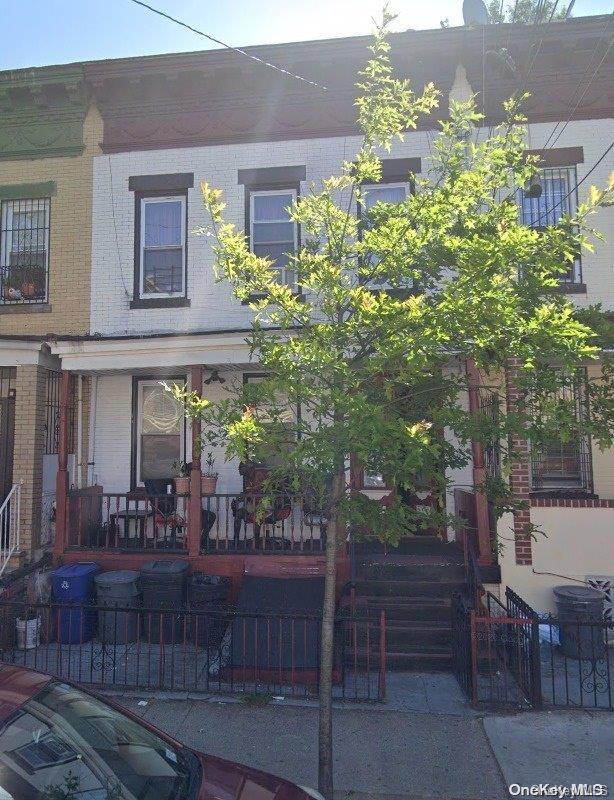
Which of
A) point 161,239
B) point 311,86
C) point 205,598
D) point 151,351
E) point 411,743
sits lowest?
point 411,743

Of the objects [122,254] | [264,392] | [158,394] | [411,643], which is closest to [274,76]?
[122,254]

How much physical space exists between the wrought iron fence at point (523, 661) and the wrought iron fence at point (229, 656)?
92cm

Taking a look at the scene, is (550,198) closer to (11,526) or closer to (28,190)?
(28,190)

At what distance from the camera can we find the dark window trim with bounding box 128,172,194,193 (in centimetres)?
973

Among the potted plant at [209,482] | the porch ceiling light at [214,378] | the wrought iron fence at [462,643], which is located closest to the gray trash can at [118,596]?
the potted plant at [209,482]

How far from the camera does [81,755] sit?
2.69m

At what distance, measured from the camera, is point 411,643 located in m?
7.18

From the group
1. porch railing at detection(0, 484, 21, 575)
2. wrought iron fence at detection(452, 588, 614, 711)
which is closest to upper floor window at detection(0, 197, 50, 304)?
porch railing at detection(0, 484, 21, 575)

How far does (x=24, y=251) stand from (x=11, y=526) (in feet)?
15.0

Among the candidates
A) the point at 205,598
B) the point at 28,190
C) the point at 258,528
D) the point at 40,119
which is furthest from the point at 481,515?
the point at 40,119

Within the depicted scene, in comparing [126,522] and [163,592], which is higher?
[126,522]

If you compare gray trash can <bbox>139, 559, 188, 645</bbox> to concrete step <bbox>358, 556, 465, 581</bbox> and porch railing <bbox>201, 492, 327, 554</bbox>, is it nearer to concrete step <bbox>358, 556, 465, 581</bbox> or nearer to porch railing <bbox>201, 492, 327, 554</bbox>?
porch railing <bbox>201, 492, 327, 554</bbox>

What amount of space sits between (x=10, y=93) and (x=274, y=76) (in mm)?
4445

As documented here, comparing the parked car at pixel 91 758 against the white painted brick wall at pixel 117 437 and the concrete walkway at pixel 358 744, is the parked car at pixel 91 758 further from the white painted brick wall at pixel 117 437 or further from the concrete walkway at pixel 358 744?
the white painted brick wall at pixel 117 437
